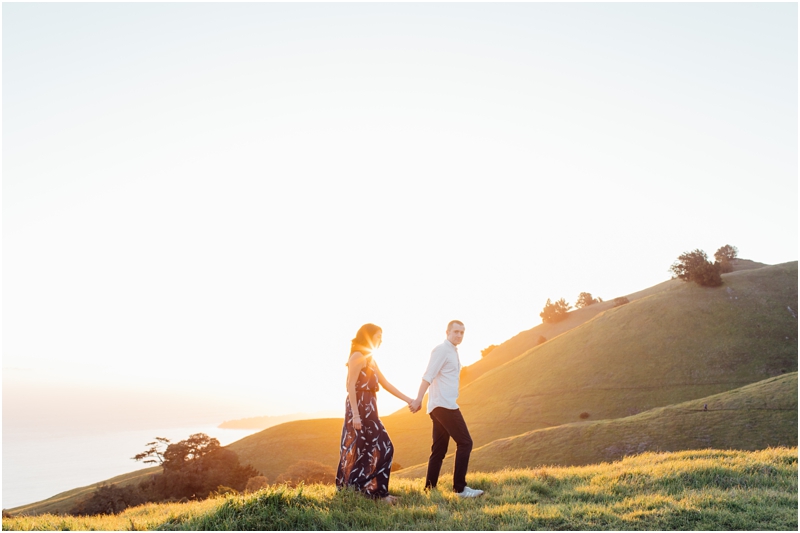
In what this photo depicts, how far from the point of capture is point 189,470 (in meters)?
47.0

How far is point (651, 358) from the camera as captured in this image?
67750mm

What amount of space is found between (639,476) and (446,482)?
14.0ft

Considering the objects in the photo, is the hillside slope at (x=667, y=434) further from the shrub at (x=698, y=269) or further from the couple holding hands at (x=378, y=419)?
the shrub at (x=698, y=269)

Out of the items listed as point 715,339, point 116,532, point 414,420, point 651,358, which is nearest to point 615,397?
point 651,358

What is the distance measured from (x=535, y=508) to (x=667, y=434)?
3825 cm

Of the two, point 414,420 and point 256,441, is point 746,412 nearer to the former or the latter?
point 414,420

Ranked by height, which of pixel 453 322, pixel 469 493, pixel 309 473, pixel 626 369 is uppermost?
pixel 453 322

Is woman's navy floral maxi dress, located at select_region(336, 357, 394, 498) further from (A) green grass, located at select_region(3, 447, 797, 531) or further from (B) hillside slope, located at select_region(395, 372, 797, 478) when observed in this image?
(B) hillside slope, located at select_region(395, 372, 797, 478)

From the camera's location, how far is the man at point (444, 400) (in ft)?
36.3

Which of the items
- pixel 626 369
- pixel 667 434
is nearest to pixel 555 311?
pixel 626 369

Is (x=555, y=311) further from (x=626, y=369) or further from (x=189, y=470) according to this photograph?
(x=189, y=470)

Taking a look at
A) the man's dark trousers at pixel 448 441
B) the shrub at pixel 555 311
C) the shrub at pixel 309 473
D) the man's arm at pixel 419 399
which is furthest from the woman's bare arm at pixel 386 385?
the shrub at pixel 555 311

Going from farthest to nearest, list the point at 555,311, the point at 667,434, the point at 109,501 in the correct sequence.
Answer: the point at 555,311, the point at 667,434, the point at 109,501

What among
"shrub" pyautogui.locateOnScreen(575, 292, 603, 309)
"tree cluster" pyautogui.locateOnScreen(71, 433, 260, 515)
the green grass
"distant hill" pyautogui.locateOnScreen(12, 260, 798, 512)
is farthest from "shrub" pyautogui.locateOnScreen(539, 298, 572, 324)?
the green grass
